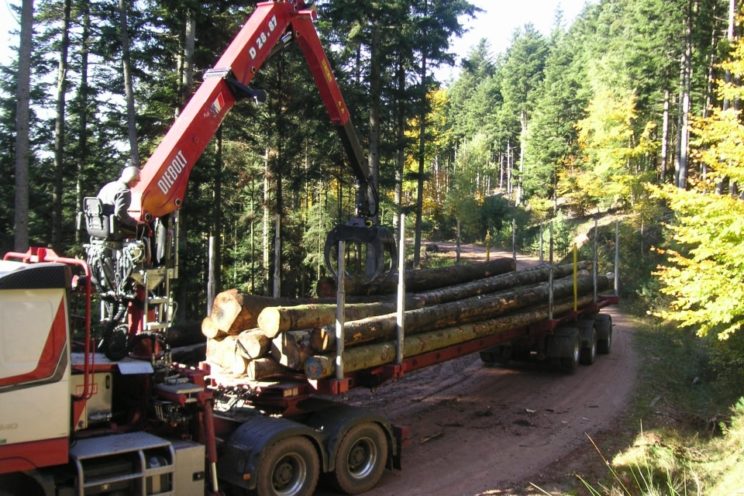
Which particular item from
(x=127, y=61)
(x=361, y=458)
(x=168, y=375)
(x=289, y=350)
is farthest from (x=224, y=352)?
(x=127, y=61)

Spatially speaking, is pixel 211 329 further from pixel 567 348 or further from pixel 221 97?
pixel 567 348

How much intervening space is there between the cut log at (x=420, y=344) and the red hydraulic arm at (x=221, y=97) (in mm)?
2515

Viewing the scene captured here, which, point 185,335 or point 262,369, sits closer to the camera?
point 262,369

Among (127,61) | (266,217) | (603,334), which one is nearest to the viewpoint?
(603,334)

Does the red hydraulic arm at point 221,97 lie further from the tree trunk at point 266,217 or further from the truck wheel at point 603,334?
the tree trunk at point 266,217

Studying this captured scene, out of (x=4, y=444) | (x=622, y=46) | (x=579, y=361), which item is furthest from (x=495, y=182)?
(x=4, y=444)

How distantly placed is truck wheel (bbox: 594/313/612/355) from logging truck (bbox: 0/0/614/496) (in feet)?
27.5

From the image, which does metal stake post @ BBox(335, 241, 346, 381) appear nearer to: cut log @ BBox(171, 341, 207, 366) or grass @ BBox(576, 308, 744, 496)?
grass @ BBox(576, 308, 744, 496)

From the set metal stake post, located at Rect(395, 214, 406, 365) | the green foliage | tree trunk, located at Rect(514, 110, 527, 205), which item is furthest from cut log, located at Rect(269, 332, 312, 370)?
tree trunk, located at Rect(514, 110, 527, 205)

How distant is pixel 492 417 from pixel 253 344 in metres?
5.75

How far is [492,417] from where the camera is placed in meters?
12.0

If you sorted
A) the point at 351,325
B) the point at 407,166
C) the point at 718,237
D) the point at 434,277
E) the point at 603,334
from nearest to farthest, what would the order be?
the point at 351,325 → the point at 718,237 → the point at 434,277 → the point at 603,334 → the point at 407,166

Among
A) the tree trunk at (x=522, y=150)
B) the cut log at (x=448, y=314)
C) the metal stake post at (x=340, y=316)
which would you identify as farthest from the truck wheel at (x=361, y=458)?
the tree trunk at (x=522, y=150)

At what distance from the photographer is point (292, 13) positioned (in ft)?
32.4
